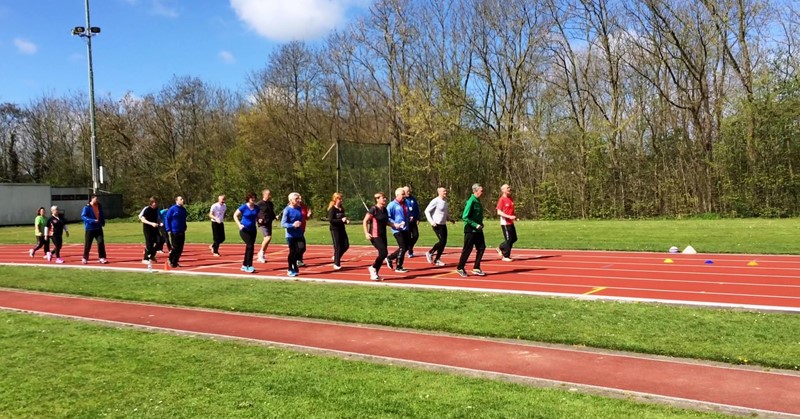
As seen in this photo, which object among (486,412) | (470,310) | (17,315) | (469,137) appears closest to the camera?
(486,412)

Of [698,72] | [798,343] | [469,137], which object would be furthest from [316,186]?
[798,343]

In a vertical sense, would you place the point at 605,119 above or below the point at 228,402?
above

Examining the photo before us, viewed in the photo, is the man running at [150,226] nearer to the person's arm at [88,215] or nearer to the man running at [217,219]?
the person's arm at [88,215]

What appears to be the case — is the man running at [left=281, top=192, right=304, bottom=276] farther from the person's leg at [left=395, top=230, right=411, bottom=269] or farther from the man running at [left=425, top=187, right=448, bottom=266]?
the man running at [left=425, top=187, right=448, bottom=266]

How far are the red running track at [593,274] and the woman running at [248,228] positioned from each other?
0.32m

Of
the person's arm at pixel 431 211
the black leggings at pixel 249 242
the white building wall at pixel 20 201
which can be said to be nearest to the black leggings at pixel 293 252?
the black leggings at pixel 249 242

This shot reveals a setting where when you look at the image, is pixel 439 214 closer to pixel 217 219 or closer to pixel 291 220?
pixel 291 220

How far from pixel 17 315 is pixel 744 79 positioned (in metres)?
35.3

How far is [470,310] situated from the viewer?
862cm

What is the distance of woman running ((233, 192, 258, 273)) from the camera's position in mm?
13711

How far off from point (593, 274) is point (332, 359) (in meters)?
7.30

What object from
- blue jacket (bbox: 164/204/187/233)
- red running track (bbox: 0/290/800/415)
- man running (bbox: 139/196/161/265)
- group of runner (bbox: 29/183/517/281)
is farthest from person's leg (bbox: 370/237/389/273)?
man running (bbox: 139/196/161/265)

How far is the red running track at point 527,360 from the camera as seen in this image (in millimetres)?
5090

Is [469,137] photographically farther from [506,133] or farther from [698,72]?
[698,72]
